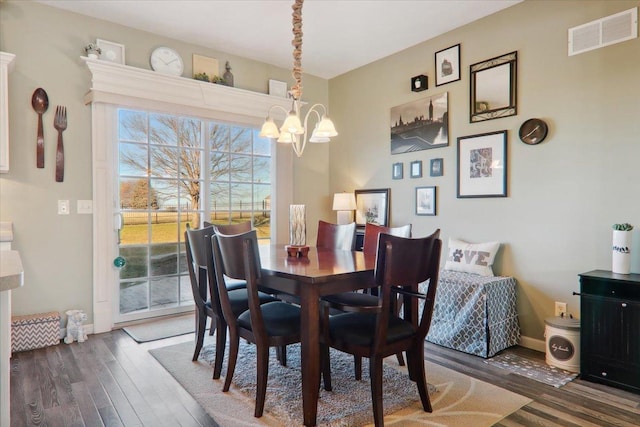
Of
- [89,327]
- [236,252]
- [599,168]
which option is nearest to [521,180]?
[599,168]

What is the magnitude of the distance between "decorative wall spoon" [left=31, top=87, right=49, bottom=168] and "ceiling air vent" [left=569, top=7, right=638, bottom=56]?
411 centimetres

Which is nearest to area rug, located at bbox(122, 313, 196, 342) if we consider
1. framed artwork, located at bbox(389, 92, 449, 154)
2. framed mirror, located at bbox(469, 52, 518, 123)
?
framed artwork, located at bbox(389, 92, 449, 154)

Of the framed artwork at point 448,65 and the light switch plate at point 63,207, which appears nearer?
the light switch plate at point 63,207

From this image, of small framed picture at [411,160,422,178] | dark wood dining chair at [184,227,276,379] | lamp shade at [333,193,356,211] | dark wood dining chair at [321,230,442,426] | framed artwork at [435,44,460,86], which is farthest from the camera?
lamp shade at [333,193,356,211]

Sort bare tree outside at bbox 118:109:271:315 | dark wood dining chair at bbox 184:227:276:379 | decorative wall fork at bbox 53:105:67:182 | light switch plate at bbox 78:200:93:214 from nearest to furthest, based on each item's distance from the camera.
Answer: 1. dark wood dining chair at bbox 184:227:276:379
2. decorative wall fork at bbox 53:105:67:182
3. light switch plate at bbox 78:200:93:214
4. bare tree outside at bbox 118:109:271:315

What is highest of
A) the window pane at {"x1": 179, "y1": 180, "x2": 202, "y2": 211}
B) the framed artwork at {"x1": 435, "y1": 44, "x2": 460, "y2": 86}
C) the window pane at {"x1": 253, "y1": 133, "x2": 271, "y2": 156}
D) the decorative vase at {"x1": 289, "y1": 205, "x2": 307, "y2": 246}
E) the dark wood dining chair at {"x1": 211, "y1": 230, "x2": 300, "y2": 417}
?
the framed artwork at {"x1": 435, "y1": 44, "x2": 460, "y2": 86}

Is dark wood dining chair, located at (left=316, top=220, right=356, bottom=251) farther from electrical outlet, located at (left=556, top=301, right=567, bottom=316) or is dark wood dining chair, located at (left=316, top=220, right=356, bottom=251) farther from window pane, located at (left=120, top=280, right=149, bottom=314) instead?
window pane, located at (left=120, top=280, right=149, bottom=314)

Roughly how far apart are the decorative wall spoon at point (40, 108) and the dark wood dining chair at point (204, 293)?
1.52 m

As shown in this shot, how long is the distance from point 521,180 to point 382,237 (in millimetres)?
1948

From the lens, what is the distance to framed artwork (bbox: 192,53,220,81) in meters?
3.99

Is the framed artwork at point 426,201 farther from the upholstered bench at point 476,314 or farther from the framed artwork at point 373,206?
the upholstered bench at point 476,314

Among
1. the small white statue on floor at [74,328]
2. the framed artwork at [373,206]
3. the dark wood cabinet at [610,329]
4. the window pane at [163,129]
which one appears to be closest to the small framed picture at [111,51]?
the window pane at [163,129]

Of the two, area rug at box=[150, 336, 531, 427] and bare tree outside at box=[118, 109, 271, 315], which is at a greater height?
bare tree outside at box=[118, 109, 271, 315]

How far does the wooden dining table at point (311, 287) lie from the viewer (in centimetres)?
188
